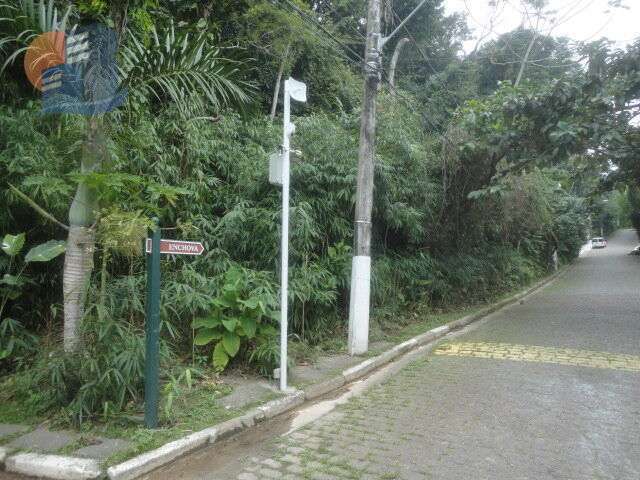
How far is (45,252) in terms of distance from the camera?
519 cm

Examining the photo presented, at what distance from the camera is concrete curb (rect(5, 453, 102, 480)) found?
12.8 ft

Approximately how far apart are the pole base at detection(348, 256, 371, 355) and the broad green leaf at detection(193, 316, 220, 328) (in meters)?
2.31

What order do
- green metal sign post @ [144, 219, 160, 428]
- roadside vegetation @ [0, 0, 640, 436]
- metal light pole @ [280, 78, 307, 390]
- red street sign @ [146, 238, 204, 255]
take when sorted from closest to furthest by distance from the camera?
1. green metal sign post @ [144, 219, 160, 428]
2. red street sign @ [146, 238, 204, 255]
3. roadside vegetation @ [0, 0, 640, 436]
4. metal light pole @ [280, 78, 307, 390]

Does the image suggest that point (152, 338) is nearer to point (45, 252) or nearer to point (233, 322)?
point (45, 252)

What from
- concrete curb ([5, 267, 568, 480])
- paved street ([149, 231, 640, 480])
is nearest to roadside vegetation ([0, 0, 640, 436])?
concrete curb ([5, 267, 568, 480])

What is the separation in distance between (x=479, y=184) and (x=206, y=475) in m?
10.9

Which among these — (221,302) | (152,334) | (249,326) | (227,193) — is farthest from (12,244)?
(227,193)

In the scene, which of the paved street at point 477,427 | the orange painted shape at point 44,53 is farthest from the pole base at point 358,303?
the orange painted shape at point 44,53

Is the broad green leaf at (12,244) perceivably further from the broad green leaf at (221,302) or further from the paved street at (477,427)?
the paved street at (477,427)

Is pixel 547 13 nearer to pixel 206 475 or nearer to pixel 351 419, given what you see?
pixel 351 419

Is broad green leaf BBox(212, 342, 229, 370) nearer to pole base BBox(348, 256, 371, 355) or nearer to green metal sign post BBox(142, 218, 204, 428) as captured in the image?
green metal sign post BBox(142, 218, 204, 428)

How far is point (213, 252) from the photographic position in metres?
7.46

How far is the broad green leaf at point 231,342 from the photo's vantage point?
6.20 metres

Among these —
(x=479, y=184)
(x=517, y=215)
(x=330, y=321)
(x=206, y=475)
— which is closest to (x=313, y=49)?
(x=479, y=184)
